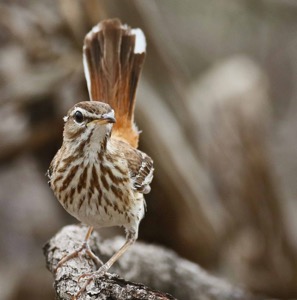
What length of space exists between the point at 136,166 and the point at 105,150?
15.3 inches

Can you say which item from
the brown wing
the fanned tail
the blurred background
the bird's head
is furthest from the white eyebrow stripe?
the blurred background

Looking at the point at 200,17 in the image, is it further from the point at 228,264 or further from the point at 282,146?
the point at 228,264

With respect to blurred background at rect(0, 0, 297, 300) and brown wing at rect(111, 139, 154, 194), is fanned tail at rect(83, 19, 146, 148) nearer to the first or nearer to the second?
brown wing at rect(111, 139, 154, 194)

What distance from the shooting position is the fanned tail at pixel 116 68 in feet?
16.1

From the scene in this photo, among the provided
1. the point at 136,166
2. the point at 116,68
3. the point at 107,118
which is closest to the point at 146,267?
the point at 136,166

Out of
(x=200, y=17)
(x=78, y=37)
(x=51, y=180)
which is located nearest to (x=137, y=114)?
(x=78, y=37)

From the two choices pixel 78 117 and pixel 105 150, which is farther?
pixel 105 150

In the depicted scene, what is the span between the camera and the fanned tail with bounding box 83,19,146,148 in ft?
16.1

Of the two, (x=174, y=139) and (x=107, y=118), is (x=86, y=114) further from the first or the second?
(x=174, y=139)

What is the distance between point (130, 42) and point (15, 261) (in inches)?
233

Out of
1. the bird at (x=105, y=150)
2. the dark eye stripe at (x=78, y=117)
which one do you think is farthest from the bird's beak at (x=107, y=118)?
the dark eye stripe at (x=78, y=117)

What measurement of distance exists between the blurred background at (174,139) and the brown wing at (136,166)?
2939 mm

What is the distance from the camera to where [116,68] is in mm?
5016

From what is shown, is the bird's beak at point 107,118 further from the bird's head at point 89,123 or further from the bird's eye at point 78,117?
the bird's eye at point 78,117
